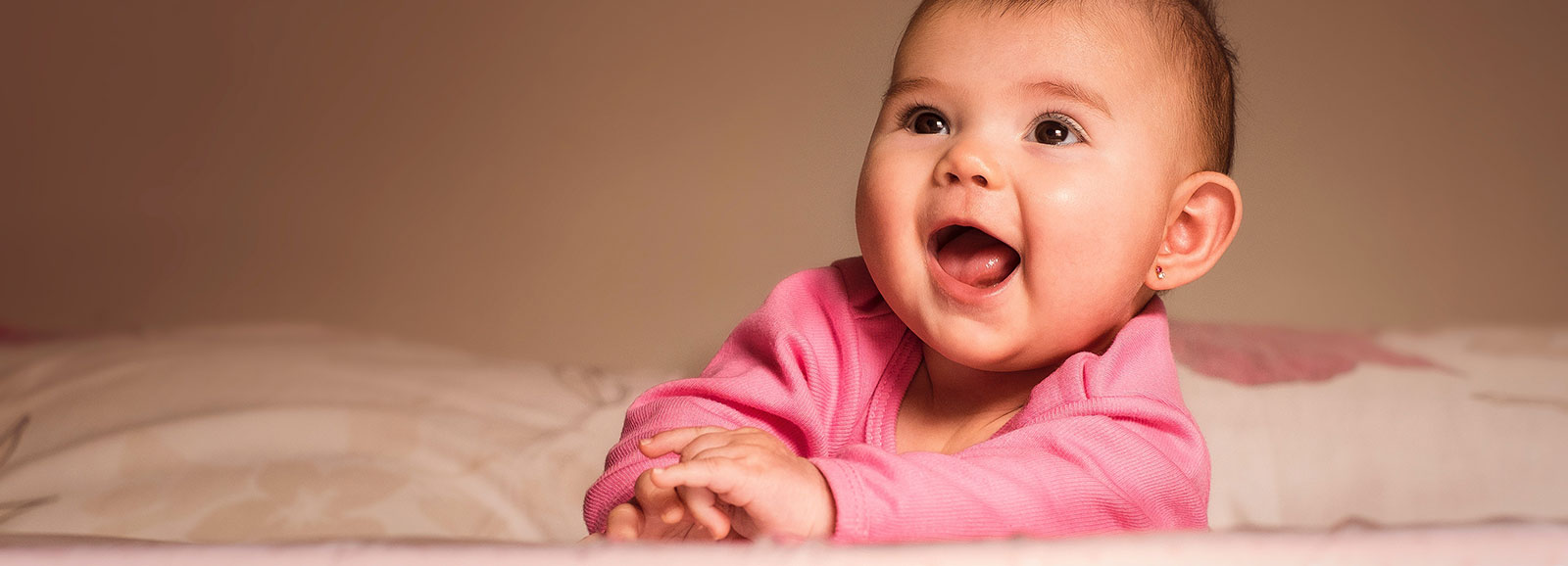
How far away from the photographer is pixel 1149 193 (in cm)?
73

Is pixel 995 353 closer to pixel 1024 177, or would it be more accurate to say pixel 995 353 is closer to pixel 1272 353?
pixel 1024 177

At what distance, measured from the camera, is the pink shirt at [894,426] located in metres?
0.64

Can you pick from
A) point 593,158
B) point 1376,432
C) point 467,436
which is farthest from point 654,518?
point 593,158

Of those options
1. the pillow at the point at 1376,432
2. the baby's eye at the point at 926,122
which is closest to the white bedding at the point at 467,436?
the pillow at the point at 1376,432

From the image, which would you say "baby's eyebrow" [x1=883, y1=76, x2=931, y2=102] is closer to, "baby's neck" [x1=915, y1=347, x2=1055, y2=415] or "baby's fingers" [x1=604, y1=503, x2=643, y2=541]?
"baby's neck" [x1=915, y1=347, x2=1055, y2=415]

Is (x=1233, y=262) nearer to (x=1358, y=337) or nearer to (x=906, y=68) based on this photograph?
(x=1358, y=337)

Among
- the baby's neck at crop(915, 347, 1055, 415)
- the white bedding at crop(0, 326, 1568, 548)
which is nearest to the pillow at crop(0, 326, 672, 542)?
the white bedding at crop(0, 326, 1568, 548)

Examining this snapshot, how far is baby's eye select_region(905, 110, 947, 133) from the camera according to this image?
75 cm

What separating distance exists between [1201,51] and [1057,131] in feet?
0.40

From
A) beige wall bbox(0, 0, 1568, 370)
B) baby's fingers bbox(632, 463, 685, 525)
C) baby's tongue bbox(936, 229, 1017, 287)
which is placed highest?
beige wall bbox(0, 0, 1568, 370)

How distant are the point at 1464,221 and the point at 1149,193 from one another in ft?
5.02

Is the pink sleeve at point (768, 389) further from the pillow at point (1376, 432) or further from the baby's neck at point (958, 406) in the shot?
the pillow at point (1376, 432)

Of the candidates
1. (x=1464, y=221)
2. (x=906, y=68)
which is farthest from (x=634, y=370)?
(x=1464, y=221)

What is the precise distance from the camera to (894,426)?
856mm
